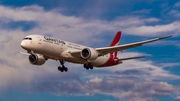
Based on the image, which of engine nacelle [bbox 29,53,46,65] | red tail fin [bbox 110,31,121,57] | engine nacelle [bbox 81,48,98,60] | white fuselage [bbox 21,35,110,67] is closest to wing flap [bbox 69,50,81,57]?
white fuselage [bbox 21,35,110,67]

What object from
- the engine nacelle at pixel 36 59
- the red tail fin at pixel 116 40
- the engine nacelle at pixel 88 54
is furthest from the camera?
the red tail fin at pixel 116 40

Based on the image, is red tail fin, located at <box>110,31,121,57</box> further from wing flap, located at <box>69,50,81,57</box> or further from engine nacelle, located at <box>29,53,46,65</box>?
engine nacelle, located at <box>29,53,46,65</box>

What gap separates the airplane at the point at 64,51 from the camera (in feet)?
120

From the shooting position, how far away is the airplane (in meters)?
36.4

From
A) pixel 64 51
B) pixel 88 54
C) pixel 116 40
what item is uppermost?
pixel 116 40

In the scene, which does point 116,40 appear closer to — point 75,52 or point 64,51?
point 75,52

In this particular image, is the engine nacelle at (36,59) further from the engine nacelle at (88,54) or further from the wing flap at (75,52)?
the engine nacelle at (88,54)

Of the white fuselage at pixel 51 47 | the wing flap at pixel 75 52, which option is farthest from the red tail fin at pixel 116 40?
the wing flap at pixel 75 52

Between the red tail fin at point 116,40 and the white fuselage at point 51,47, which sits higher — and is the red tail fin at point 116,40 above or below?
above

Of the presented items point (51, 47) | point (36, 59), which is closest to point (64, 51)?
point (51, 47)

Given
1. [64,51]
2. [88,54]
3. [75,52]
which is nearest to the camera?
[64,51]

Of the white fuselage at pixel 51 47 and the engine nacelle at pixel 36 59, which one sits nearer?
the white fuselage at pixel 51 47

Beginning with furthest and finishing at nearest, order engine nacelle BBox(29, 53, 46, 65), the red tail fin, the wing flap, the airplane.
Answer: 1. the red tail fin
2. engine nacelle BBox(29, 53, 46, 65)
3. the wing flap
4. the airplane

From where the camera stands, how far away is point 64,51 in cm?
3906
